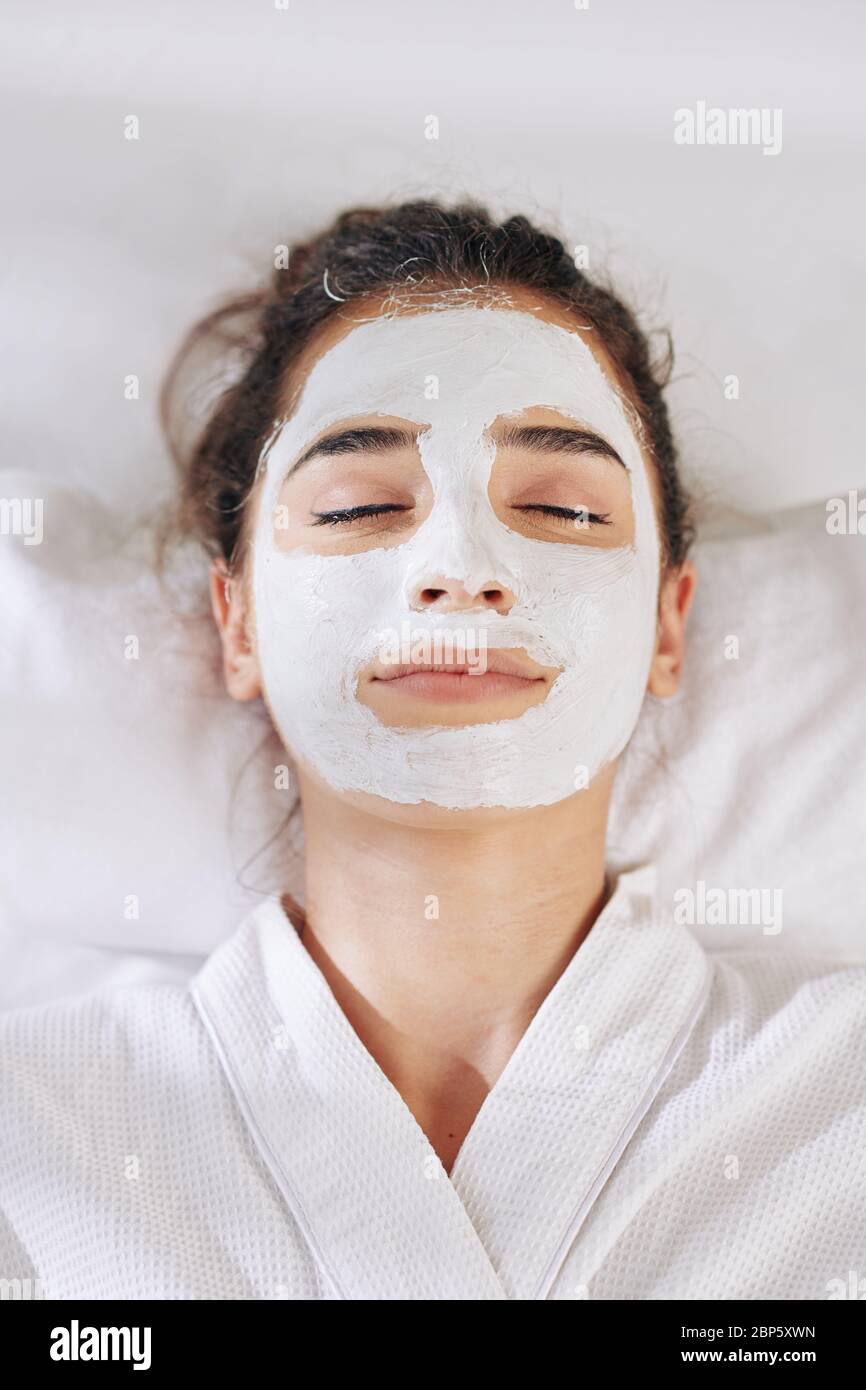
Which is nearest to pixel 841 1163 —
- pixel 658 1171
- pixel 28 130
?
pixel 658 1171

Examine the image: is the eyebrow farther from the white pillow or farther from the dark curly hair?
the white pillow

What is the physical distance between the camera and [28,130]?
1.28 m

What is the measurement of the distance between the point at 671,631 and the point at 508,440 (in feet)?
0.83

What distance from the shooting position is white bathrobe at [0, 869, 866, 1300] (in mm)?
844

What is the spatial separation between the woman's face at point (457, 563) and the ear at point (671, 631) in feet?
0.22

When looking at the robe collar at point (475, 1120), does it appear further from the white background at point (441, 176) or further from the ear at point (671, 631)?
the white background at point (441, 176)

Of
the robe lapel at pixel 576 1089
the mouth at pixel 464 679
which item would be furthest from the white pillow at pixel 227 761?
the mouth at pixel 464 679

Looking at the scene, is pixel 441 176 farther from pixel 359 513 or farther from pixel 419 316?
pixel 359 513

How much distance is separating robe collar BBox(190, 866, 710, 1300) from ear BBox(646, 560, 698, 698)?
0.19 meters

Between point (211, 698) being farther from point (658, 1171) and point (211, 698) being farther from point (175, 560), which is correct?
point (658, 1171)

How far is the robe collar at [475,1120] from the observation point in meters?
0.84

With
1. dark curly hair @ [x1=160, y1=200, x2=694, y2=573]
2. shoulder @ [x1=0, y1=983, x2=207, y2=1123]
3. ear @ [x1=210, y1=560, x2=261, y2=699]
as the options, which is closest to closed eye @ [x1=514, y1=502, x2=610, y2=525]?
dark curly hair @ [x1=160, y1=200, x2=694, y2=573]

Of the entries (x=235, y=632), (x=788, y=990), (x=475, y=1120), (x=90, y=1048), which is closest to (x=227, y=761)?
(x=235, y=632)

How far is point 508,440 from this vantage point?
921mm
